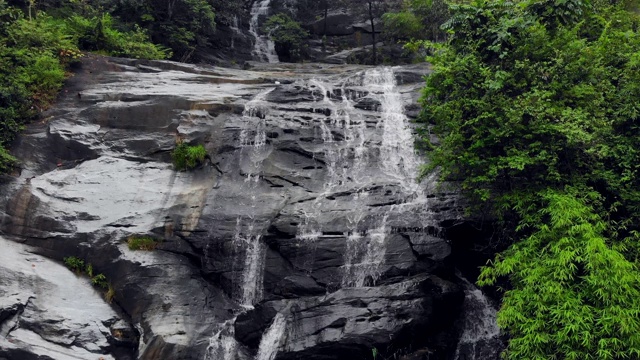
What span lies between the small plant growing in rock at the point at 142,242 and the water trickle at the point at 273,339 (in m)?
3.94

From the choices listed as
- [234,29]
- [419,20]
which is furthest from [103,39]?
[419,20]

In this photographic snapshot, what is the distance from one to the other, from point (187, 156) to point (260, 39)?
1404cm

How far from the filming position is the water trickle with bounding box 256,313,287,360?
12.5 m

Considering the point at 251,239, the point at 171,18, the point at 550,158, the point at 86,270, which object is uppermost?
the point at 171,18

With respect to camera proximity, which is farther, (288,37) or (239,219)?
(288,37)

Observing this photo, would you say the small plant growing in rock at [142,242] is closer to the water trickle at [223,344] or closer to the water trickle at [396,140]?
the water trickle at [223,344]

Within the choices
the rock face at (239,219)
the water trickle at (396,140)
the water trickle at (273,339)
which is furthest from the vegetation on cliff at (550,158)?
the water trickle at (273,339)

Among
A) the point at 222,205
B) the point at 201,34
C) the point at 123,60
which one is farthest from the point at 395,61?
the point at 222,205

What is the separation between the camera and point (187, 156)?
1625 centimetres

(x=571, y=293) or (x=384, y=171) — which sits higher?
(x=384, y=171)

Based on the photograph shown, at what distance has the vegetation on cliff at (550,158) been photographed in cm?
995

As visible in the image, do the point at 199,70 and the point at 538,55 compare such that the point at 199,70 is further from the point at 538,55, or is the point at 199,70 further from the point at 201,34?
the point at 538,55

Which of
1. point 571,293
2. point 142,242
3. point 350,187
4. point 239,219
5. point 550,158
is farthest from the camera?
point 350,187

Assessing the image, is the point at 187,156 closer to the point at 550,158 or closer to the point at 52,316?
the point at 52,316
